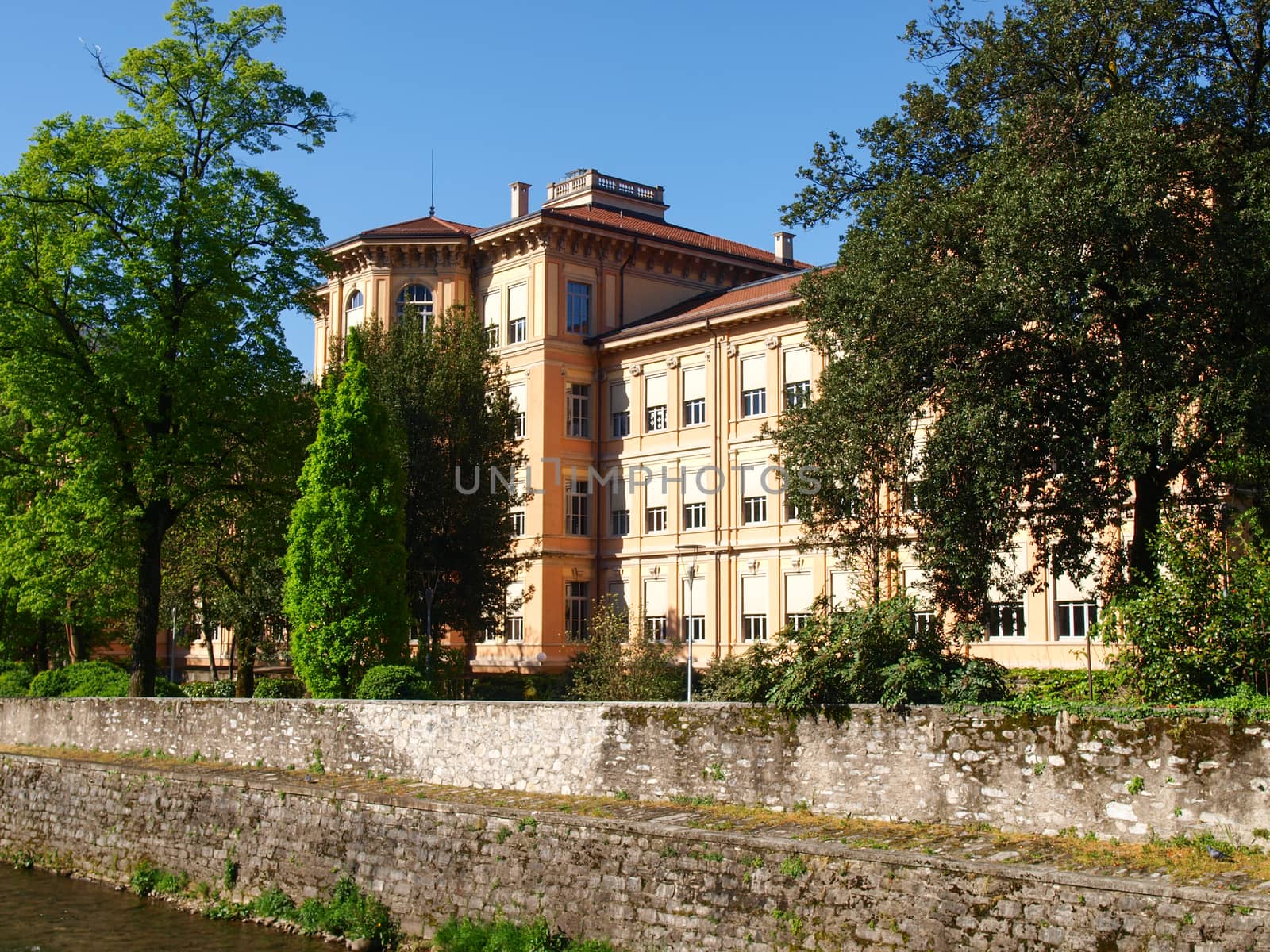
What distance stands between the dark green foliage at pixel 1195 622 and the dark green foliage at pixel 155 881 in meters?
14.0

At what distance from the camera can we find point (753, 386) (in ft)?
150

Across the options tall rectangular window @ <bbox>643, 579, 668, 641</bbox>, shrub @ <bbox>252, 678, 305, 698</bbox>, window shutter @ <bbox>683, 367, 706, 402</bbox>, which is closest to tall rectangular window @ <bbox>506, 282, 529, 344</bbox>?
window shutter @ <bbox>683, 367, 706, 402</bbox>

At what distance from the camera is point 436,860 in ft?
52.3

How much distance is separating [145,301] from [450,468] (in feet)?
32.6

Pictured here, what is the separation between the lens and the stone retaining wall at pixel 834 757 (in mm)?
11656

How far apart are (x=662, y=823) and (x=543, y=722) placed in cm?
352

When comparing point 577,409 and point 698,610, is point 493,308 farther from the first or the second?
point 698,610

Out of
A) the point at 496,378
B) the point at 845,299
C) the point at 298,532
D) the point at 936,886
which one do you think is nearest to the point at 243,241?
the point at 298,532

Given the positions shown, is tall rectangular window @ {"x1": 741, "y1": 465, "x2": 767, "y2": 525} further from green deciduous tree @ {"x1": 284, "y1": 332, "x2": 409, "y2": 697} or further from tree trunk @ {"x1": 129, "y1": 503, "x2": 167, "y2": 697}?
tree trunk @ {"x1": 129, "y1": 503, "x2": 167, "y2": 697}

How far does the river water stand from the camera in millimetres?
17141

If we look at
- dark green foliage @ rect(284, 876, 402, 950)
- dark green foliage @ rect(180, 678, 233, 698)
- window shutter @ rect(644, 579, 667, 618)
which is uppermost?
window shutter @ rect(644, 579, 667, 618)

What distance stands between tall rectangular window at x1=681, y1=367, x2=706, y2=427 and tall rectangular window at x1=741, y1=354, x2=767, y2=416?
5.73ft

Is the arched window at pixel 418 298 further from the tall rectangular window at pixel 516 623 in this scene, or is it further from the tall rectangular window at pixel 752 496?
the tall rectangular window at pixel 752 496

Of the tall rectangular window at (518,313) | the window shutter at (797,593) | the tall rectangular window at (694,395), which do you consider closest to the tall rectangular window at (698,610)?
the window shutter at (797,593)
